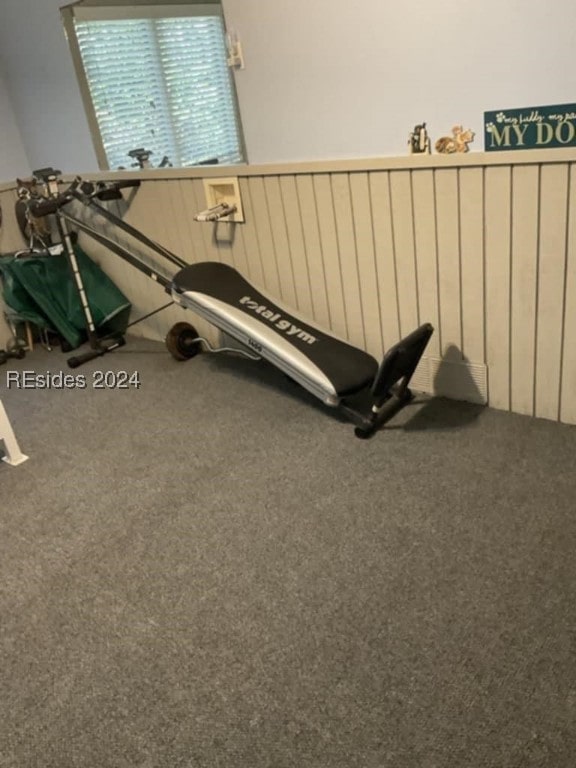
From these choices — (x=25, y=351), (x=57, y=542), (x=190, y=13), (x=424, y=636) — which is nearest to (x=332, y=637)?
(x=424, y=636)

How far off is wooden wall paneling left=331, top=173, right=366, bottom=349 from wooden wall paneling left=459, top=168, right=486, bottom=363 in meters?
0.46

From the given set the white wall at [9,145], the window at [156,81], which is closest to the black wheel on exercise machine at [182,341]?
the window at [156,81]

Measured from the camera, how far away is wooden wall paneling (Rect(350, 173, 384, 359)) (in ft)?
8.02

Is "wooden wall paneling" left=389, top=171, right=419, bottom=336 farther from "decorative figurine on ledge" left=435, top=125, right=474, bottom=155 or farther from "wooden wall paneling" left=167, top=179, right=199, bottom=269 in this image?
"wooden wall paneling" left=167, top=179, right=199, bottom=269

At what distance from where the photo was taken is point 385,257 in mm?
2494

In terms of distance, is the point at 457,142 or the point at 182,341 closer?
the point at 457,142

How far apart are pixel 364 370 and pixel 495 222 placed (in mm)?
680

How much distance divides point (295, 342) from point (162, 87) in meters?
2.90


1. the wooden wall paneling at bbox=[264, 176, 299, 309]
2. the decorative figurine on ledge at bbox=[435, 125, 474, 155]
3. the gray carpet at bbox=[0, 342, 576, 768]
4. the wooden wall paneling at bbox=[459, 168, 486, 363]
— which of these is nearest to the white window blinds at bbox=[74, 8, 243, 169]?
the wooden wall paneling at bbox=[264, 176, 299, 309]

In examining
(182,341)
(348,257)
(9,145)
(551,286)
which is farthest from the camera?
(9,145)

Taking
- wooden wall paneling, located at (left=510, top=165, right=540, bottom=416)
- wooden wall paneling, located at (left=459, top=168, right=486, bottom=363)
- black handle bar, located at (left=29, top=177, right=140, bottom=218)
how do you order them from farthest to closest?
1. black handle bar, located at (left=29, top=177, right=140, bottom=218)
2. wooden wall paneling, located at (left=459, top=168, right=486, bottom=363)
3. wooden wall paneling, located at (left=510, top=165, right=540, bottom=416)

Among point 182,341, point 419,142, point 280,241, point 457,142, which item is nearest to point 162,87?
point 182,341

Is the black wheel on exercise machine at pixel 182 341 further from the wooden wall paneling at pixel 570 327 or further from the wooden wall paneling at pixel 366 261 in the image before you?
the wooden wall paneling at pixel 570 327

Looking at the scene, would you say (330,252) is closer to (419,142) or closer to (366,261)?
(366,261)
